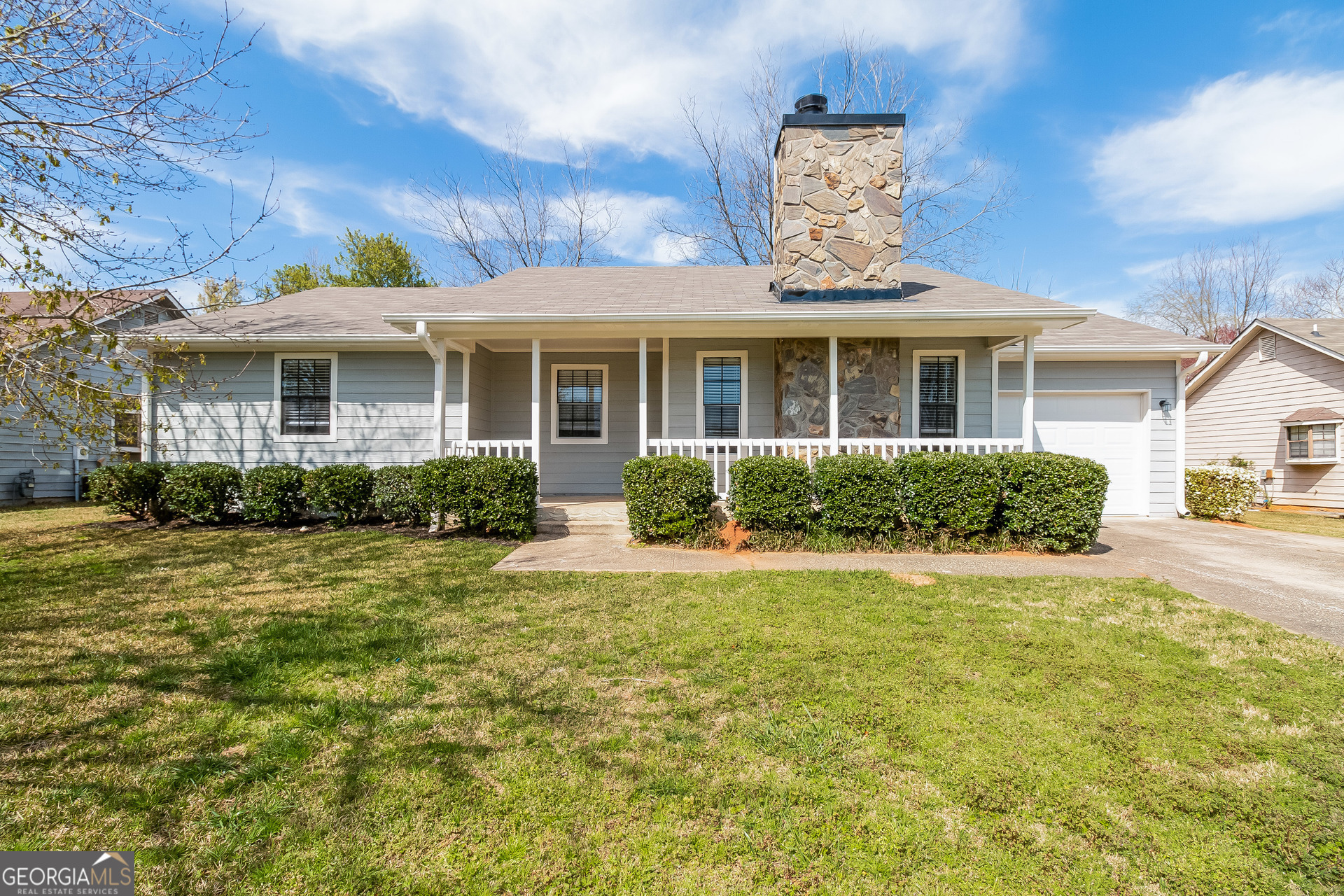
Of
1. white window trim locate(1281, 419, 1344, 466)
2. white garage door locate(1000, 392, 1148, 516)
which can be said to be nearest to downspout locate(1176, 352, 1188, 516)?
white garage door locate(1000, 392, 1148, 516)

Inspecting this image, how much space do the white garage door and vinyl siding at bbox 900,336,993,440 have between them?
4.43 ft

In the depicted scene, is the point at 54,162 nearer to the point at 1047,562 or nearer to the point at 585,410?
the point at 585,410

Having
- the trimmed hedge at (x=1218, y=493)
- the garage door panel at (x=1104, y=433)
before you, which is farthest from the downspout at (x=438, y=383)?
the trimmed hedge at (x=1218, y=493)

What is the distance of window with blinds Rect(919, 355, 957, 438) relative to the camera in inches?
366

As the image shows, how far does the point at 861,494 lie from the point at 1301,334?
14.3m

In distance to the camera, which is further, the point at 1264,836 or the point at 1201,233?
the point at 1201,233

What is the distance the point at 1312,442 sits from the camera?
1260 centimetres

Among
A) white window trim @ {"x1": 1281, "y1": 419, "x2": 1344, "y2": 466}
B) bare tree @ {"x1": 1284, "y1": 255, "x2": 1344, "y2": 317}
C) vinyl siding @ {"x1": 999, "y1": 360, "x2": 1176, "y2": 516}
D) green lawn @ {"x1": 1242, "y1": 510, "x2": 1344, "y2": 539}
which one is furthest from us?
bare tree @ {"x1": 1284, "y1": 255, "x2": 1344, "y2": 317}

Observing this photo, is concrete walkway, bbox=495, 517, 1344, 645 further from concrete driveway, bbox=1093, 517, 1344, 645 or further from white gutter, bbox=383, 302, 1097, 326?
white gutter, bbox=383, 302, 1097, 326

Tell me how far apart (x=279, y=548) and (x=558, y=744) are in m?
5.69

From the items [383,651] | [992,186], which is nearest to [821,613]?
[383,651]

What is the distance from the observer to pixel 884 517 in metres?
6.70

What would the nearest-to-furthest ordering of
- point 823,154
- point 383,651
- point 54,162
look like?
point 383,651 → point 54,162 → point 823,154

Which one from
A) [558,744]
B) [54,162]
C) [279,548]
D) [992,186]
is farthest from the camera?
Answer: [992,186]
